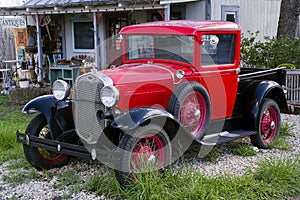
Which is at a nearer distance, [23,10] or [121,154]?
[121,154]

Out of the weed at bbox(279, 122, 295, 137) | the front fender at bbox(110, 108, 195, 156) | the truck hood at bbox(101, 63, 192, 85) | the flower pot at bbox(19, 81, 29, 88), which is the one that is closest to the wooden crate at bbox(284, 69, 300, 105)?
the weed at bbox(279, 122, 295, 137)

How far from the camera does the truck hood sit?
4195 millimetres

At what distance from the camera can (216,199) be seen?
346 centimetres

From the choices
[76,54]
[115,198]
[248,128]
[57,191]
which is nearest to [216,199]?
[115,198]

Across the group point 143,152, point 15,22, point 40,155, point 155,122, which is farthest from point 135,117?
point 15,22

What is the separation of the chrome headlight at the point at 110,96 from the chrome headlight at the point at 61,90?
2.26 ft

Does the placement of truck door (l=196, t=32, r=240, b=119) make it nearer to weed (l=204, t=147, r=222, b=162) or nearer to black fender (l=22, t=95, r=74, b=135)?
weed (l=204, t=147, r=222, b=162)

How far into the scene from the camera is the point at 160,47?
188 inches

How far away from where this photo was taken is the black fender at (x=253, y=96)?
16.9 ft

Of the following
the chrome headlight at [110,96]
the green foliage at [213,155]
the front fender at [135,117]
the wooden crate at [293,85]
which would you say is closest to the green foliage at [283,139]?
the green foliage at [213,155]

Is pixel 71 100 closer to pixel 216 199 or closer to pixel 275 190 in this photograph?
pixel 216 199

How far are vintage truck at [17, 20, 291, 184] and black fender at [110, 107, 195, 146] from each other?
0.03 ft

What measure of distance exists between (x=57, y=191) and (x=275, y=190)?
7.30 ft

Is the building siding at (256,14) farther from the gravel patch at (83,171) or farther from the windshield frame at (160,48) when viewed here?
the gravel patch at (83,171)
